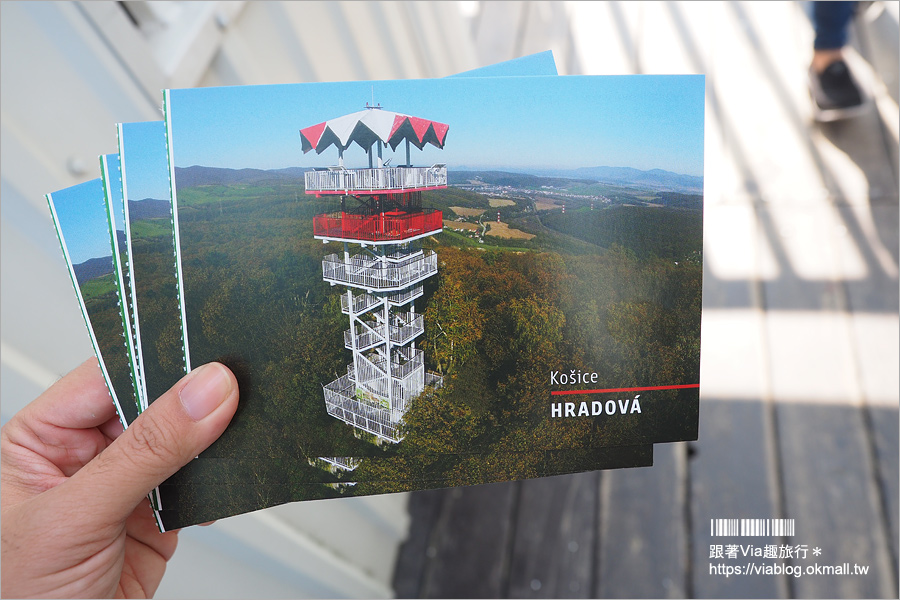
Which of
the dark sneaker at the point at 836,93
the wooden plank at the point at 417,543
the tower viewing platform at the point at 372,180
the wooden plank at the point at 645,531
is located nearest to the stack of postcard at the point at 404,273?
the tower viewing platform at the point at 372,180

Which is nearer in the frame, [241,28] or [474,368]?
[474,368]

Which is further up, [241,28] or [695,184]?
[241,28]

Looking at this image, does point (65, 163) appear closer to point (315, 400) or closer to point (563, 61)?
point (315, 400)

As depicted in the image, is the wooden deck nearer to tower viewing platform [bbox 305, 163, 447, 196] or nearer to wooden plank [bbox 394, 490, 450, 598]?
wooden plank [bbox 394, 490, 450, 598]

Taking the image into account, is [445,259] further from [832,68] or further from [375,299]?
[832,68]

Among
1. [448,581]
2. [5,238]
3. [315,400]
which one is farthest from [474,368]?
[448,581]

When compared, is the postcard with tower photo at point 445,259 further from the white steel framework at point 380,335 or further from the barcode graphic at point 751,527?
the barcode graphic at point 751,527

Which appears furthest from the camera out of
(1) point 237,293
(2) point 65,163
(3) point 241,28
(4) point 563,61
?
(4) point 563,61
